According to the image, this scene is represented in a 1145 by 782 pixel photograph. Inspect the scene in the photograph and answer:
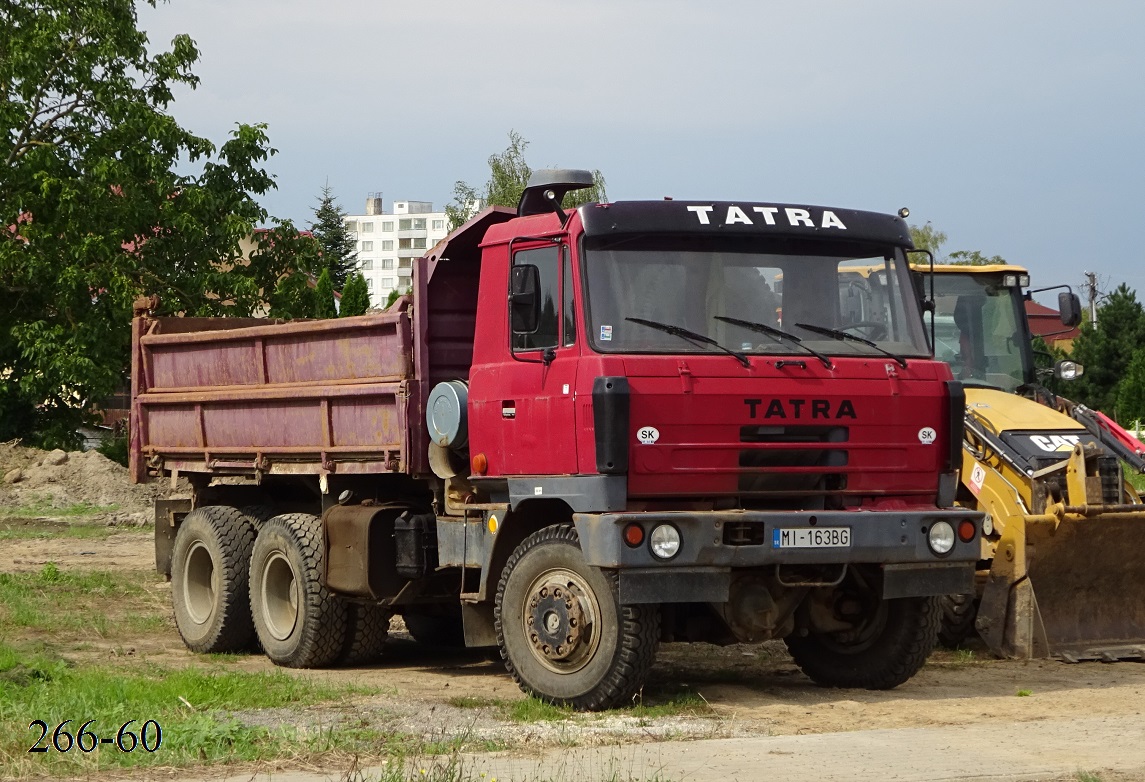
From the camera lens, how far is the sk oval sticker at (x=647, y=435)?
8852mm

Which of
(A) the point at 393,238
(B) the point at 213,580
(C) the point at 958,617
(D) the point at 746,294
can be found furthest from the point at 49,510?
(A) the point at 393,238

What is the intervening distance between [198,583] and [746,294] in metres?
6.02

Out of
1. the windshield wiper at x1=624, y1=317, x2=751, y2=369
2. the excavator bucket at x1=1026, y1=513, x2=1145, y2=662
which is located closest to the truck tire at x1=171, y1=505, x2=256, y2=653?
the windshield wiper at x1=624, y1=317, x2=751, y2=369

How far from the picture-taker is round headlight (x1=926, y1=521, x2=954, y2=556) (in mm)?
9484

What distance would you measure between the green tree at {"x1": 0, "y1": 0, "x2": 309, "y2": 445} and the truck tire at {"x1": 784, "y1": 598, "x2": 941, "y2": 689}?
66.4 ft

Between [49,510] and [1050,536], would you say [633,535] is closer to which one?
[1050,536]

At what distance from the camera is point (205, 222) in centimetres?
2991

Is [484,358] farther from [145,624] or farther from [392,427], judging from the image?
[145,624]

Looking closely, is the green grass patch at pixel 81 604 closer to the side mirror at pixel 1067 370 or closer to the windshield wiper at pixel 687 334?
the windshield wiper at pixel 687 334

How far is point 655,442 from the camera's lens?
889 cm

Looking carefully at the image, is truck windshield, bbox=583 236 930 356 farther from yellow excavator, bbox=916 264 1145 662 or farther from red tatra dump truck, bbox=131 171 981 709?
yellow excavator, bbox=916 264 1145 662

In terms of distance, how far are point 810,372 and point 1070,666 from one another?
3678 mm

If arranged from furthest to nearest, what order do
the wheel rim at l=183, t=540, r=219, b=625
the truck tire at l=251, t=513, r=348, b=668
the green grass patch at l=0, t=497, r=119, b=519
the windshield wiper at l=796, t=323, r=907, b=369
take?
the green grass patch at l=0, t=497, r=119, b=519, the wheel rim at l=183, t=540, r=219, b=625, the truck tire at l=251, t=513, r=348, b=668, the windshield wiper at l=796, t=323, r=907, b=369

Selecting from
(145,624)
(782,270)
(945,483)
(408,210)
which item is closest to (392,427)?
(782,270)
